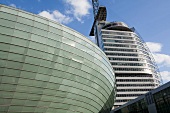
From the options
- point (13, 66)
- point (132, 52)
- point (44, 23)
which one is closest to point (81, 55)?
point (44, 23)

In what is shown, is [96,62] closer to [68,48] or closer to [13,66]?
[68,48]

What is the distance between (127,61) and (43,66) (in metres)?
83.1

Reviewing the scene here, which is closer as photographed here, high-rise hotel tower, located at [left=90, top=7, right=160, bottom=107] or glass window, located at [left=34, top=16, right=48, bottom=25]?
glass window, located at [left=34, top=16, right=48, bottom=25]

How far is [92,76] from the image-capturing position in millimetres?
27656

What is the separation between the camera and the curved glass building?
20234mm

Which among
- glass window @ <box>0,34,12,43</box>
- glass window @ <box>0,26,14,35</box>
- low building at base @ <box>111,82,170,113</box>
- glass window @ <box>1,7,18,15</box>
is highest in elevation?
glass window @ <box>1,7,18,15</box>

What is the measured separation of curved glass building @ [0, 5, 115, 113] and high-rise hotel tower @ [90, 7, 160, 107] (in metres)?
67.6

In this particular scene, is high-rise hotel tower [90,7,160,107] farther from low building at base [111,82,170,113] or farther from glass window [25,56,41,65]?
glass window [25,56,41,65]

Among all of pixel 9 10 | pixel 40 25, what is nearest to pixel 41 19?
pixel 40 25

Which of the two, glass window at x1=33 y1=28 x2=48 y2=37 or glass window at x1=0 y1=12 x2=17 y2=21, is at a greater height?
glass window at x1=0 y1=12 x2=17 y2=21

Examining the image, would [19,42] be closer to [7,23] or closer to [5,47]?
[5,47]

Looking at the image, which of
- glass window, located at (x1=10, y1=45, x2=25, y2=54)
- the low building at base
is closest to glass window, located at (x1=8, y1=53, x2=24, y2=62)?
glass window, located at (x1=10, y1=45, x2=25, y2=54)

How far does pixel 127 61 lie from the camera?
10075cm

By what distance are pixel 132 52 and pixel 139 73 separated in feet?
39.5
